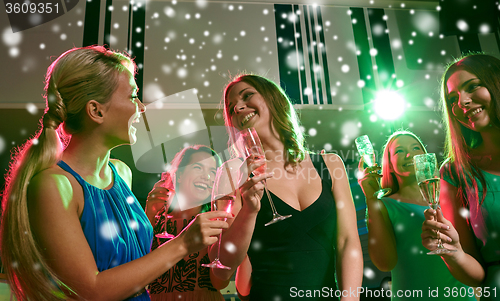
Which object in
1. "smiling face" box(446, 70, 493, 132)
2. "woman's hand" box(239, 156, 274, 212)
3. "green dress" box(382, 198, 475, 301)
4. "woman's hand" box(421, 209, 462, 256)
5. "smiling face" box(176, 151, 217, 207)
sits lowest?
"green dress" box(382, 198, 475, 301)

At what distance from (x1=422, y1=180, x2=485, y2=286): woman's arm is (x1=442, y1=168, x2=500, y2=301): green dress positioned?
0.03m

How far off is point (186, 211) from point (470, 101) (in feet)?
5.17

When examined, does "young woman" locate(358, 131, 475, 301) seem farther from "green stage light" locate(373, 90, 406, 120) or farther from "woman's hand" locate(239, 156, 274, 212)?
"green stage light" locate(373, 90, 406, 120)

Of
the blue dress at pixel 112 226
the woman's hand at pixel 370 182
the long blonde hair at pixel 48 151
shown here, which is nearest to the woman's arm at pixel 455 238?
the woman's hand at pixel 370 182

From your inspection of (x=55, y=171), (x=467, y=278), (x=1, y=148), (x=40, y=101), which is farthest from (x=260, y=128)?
(x=1, y=148)

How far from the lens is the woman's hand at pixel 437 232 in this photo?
3.23 ft

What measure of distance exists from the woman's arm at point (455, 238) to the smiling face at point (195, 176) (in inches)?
46.6

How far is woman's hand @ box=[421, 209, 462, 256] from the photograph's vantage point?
3.23 ft

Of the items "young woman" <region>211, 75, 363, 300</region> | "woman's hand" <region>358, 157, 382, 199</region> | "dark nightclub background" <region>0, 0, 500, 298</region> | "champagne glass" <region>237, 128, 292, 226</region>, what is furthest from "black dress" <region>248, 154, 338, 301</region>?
"dark nightclub background" <region>0, 0, 500, 298</region>

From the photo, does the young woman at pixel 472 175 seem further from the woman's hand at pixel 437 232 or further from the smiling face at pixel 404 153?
the smiling face at pixel 404 153

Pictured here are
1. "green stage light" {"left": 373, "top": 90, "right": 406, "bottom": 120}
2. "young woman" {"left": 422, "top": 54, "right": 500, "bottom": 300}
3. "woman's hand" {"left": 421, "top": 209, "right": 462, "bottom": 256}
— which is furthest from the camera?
"green stage light" {"left": 373, "top": 90, "right": 406, "bottom": 120}

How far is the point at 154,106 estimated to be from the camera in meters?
3.36

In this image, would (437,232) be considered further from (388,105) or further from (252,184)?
(388,105)

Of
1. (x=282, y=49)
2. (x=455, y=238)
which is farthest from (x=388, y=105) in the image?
(x=455, y=238)
